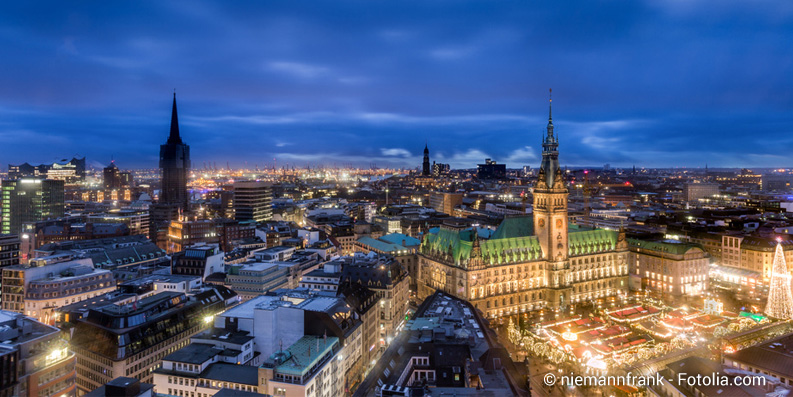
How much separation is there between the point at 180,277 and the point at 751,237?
151m

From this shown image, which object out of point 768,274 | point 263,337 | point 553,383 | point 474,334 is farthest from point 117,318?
point 768,274

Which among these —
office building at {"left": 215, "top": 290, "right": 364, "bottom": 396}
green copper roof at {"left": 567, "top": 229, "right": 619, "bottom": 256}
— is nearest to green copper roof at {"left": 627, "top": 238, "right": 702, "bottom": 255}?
green copper roof at {"left": 567, "top": 229, "right": 619, "bottom": 256}

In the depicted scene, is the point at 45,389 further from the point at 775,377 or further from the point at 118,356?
the point at 775,377

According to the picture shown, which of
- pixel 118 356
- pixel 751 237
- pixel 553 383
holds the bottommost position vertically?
pixel 553 383

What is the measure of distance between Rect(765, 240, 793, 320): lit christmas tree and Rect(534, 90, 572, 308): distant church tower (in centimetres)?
4025

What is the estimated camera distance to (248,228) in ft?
626

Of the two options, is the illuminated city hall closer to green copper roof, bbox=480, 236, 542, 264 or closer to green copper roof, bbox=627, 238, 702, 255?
green copper roof, bbox=480, 236, 542, 264

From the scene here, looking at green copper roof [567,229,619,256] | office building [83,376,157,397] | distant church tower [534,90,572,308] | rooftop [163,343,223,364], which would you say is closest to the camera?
office building [83,376,157,397]

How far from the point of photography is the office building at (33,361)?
6269 centimetres

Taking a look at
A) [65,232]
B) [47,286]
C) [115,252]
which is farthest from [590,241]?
[65,232]

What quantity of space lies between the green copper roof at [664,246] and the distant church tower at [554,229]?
29.8m

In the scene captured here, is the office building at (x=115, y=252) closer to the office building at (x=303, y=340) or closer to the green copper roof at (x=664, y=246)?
the office building at (x=303, y=340)

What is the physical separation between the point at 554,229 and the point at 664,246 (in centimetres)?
3476

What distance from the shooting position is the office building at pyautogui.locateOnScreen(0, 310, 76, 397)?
62.7 meters
